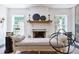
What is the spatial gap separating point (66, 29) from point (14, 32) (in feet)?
2.04

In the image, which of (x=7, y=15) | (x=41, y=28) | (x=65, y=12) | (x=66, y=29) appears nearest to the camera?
(x=66, y=29)

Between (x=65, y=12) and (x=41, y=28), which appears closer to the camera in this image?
(x=65, y=12)

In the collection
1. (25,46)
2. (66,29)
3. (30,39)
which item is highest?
(66,29)

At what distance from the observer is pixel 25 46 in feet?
5.05

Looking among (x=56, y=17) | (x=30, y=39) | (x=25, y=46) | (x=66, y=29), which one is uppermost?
(x=56, y=17)

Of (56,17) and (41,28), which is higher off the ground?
(56,17)

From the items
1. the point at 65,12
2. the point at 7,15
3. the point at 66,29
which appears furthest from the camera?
the point at 7,15
